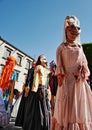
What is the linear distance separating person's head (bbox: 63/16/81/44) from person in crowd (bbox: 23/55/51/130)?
1785mm

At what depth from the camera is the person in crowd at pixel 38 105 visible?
5.08 meters

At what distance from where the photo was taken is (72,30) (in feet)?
11.6

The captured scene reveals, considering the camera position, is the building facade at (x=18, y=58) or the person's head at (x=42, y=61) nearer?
the person's head at (x=42, y=61)

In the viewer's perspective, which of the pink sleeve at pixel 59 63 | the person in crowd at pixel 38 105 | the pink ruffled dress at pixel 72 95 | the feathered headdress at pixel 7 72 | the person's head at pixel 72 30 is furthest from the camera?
the feathered headdress at pixel 7 72

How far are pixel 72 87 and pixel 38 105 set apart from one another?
2.06 meters

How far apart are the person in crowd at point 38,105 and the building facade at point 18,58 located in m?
23.5

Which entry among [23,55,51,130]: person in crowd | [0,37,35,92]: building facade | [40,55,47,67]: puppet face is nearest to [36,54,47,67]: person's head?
[40,55,47,67]: puppet face

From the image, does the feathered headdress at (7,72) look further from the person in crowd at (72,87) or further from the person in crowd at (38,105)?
the person in crowd at (72,87)

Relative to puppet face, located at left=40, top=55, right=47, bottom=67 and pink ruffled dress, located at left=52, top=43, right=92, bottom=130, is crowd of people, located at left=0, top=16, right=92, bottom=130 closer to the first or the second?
pink ruffled dress, located at left=52, top=43, right=92, bottom=130

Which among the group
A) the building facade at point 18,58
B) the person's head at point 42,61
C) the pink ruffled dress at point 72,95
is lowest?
the pink ruffled dress at point 72,95

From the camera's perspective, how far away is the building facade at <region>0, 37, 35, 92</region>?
29.1 m

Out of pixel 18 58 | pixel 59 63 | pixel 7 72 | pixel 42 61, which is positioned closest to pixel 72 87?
pixel 59 63

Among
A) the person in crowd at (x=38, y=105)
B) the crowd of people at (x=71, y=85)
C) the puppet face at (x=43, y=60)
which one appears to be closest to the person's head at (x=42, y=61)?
the puppet face at (x=43, y=60)

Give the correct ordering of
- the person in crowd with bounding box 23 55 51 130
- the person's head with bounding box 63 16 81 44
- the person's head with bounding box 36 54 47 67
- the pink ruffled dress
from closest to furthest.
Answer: the pink ruffled dress
the person's head with bounding box 63 16 81 44
the person in crowd with bounding box 23 55 51 130
the person's head with bounding box 36 54 47 67
